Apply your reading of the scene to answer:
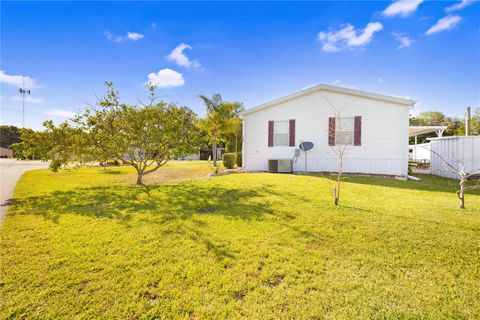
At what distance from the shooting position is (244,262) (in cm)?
285

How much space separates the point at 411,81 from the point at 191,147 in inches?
578

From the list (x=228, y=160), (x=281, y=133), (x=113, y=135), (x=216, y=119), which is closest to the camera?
(x=113, y=135)

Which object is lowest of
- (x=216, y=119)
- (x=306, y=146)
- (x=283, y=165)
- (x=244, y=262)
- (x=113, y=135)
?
(x=244, y=262)

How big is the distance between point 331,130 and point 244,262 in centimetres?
1007

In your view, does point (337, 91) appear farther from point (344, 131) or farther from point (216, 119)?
point (216, 119)

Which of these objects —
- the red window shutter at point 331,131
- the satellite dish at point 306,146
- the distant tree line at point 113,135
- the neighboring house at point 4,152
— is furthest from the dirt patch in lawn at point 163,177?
the neighboring house at point 4,152

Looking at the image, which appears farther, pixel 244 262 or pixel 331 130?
pixel 331 130

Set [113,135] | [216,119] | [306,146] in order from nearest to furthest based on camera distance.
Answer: [113,135], [306,146], [216,119]

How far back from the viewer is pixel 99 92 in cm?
851

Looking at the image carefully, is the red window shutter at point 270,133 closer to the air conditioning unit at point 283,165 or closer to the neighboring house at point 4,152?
the air conditioning unit at point 283,165

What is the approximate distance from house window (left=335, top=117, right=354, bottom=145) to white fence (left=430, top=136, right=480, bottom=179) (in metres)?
4.06

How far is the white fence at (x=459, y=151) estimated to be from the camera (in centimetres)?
955

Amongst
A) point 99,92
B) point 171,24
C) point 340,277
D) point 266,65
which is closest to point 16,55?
point 99,92

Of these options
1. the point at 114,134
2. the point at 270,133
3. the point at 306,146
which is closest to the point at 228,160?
the point at 270,133
